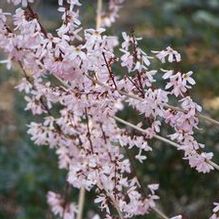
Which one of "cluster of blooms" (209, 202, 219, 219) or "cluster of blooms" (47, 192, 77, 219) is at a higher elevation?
"cluster of blooms" (209, 202, 219, 219)

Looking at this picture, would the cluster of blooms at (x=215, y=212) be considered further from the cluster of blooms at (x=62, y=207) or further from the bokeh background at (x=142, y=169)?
the bokeh background at (x=142, y=169)

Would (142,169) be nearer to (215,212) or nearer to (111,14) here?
(111,14)

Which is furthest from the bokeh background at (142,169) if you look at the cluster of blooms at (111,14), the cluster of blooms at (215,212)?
the cluster of blooms at (215,212)

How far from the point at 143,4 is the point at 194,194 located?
3975 millimetres

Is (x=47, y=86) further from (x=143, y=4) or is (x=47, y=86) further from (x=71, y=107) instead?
(x=143, y=4)

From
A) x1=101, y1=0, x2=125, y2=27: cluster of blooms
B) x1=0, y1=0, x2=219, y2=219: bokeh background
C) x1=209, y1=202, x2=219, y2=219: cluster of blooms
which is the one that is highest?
x1=209, y1=202, x2=219, y2=219: cluster of blooms

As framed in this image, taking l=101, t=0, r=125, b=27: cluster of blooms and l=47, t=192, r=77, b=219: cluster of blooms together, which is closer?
l=47, t=192, r=77, b=219: cluster of blooms

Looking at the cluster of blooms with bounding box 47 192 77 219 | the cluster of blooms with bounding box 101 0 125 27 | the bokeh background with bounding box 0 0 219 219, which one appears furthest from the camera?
the bokeh background with bounding box 0 0 219 219

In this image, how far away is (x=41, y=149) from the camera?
245 cm

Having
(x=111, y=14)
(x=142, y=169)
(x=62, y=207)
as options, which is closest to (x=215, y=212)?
(x=62, y=207)

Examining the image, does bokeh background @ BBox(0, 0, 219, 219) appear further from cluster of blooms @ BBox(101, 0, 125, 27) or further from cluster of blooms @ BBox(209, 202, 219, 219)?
cluster of blooms @ BBox(209, 202, 219, 219)

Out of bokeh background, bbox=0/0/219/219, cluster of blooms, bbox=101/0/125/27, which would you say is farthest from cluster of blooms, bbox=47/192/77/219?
bokeh background, bbox=0/0/219/219

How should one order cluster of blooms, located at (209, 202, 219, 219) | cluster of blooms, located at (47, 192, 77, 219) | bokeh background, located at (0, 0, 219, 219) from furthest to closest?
bokeh background, located at (0, 0, 219, 219)
cluster of blooms, located at (47, 192, 77, 219)
cluster of blooms, located at (209, 202, 219, 219)

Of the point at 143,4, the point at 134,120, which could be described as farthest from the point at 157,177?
the point at 143,4
